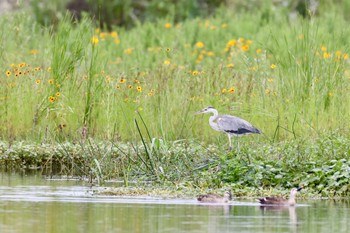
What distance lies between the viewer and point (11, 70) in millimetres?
18469

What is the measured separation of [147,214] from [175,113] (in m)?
6.29

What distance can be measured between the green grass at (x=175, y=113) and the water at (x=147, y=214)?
102 cm

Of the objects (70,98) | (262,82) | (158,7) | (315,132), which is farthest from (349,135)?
(158,7)

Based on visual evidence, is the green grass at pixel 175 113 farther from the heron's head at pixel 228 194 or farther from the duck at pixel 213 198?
the duck at pixel 213 198

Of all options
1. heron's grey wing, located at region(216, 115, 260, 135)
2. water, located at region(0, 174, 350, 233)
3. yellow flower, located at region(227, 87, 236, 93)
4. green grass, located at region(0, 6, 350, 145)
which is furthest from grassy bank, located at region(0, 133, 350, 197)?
yellow flower, located at region(227, 87, 236, 93)

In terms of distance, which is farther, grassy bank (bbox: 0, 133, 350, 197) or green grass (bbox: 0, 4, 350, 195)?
green grass (bbox: 0, 4, 350, 195)

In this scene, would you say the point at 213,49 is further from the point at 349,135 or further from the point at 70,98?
the point at 349,135

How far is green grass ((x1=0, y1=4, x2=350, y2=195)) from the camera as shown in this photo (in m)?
13.2

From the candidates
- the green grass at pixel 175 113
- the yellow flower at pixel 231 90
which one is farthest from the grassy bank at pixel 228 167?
the yellow flower at pixel 231 90

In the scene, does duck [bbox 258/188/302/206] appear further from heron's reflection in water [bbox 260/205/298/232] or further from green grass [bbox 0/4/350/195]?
green grass [bbox 0/4/350/195]

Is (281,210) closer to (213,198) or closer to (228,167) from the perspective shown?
(213,198)

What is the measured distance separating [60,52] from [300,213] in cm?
700

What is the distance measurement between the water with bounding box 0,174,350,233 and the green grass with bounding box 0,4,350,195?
1.02 metres

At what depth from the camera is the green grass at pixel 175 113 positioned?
43.2 ft
